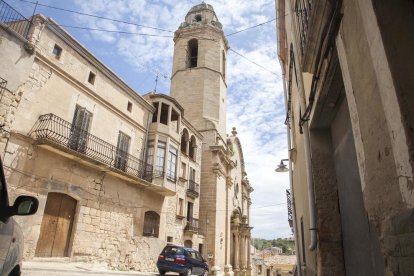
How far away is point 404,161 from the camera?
5.85 ft

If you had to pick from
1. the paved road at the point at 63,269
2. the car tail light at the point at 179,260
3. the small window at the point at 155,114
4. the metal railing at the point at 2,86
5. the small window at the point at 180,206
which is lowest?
the paved road at the point at 63,269

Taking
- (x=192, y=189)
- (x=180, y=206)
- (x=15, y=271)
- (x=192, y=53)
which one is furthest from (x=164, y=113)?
(x=15, y=271)

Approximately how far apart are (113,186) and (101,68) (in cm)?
581

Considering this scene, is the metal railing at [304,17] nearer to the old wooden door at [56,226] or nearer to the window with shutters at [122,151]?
the old wooden door at [56,226]

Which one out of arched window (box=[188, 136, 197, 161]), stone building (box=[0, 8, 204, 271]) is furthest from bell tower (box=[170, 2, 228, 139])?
stone building (box=[0, 8, 204, 271])

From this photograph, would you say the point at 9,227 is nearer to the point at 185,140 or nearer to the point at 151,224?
the point at 151,224

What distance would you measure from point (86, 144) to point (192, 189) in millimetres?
10978

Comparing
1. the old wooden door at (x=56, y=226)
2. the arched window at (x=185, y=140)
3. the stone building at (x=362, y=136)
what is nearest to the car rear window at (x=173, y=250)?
the old wooden door at (x=56, y=226)

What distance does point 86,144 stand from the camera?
13539 millimetres

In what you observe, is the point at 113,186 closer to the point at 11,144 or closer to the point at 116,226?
the point at 116,226

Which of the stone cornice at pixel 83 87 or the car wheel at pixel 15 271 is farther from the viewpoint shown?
the stone cornice at pixel 83 87

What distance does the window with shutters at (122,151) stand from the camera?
1540cm

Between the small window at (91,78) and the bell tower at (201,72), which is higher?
the bell tower at (201,72)

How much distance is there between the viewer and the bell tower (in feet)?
94.4
